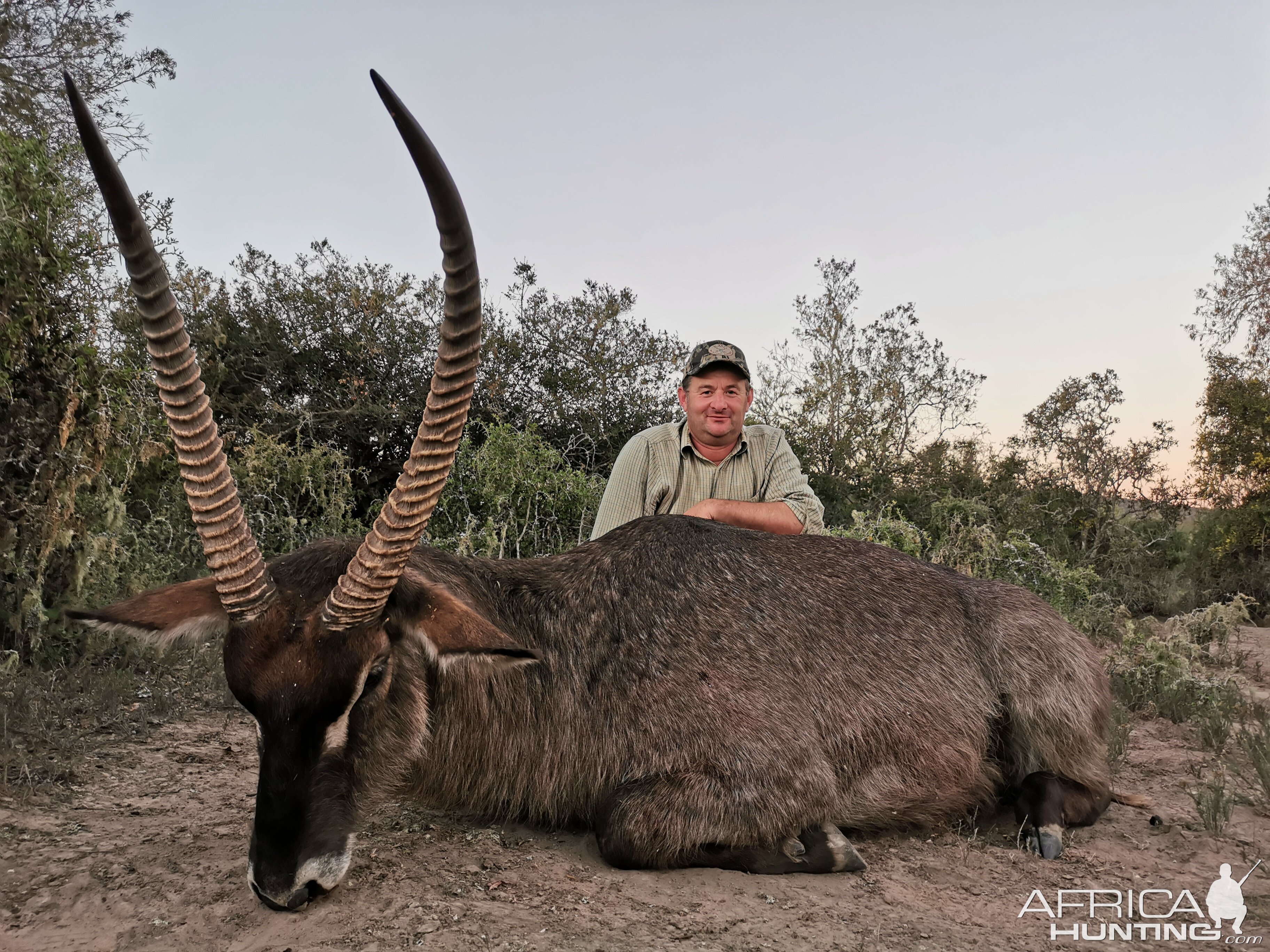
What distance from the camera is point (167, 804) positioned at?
12.7 feet

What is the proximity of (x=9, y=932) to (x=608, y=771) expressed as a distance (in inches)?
78.1

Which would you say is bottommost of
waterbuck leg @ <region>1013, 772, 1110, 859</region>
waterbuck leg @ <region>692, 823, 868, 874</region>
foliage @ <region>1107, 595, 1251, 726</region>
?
waterbuck leg @ <region>692, 823, 868, 874</region>

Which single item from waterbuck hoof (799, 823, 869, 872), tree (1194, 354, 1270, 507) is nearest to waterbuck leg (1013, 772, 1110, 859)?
waterbuck hoof (799, 823, 869, 872)

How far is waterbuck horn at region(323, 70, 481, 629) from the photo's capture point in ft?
8.69

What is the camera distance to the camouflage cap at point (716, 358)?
588 cm

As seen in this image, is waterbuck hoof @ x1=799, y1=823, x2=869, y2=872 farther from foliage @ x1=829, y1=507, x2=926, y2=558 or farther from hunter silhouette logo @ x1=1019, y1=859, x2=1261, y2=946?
foliage @ x1=829, y1=507, x2=926, y2=558

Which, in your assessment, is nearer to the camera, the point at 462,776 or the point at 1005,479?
the point at 462,776

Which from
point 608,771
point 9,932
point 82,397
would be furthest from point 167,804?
point 82,397

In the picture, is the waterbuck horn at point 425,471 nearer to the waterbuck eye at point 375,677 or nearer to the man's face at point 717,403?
the waterbuck eye at point 375,677

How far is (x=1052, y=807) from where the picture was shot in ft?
12.9

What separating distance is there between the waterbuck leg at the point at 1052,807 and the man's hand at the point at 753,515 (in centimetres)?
189

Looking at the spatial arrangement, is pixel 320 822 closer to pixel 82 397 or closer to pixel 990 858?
pixel 990 858

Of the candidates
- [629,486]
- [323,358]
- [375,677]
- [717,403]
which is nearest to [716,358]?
[717,403]

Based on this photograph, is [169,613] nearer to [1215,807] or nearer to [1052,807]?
[1052,807]
